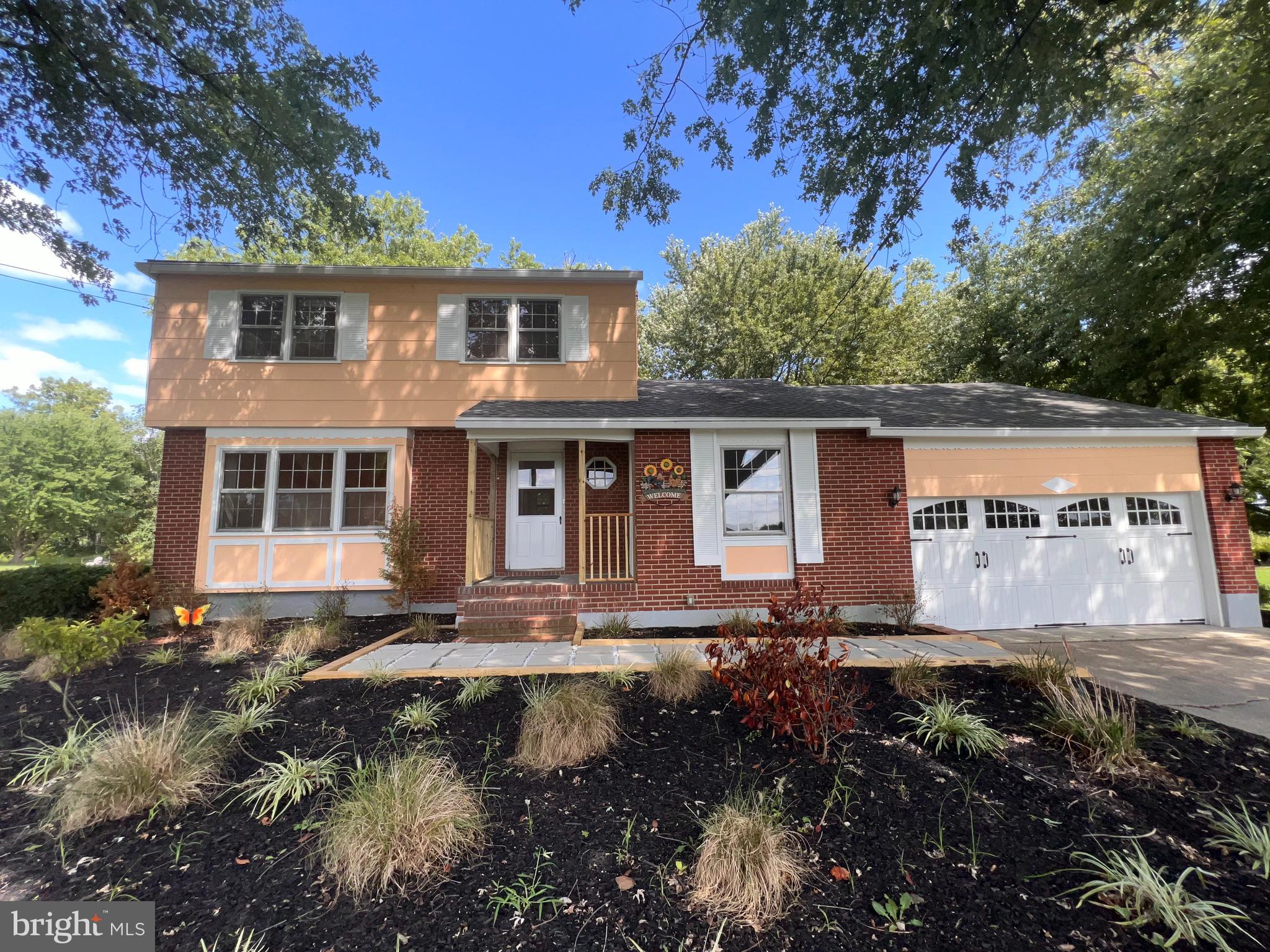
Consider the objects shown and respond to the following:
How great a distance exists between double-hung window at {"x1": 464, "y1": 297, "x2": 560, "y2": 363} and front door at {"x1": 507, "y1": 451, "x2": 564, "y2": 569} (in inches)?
70.5

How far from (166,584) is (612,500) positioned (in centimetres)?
714

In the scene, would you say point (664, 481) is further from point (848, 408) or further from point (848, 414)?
point (848, 408)

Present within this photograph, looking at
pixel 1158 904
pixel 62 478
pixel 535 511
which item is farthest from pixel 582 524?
pixel 62 478

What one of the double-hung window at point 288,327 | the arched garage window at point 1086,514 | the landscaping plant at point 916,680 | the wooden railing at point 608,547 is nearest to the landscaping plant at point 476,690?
the wooden railing at point 608,547

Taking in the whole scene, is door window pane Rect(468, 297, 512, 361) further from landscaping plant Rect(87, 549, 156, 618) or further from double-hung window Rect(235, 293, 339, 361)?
landscaping plant Rect(87, 549, 156, 618)

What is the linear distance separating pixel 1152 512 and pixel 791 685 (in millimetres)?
8708

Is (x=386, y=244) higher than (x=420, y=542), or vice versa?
(x=386, y=244)

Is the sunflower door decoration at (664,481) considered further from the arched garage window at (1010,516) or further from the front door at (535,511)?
the arched garage window at (1010,516)

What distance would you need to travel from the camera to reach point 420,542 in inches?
322

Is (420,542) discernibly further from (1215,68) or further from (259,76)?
(1215,68)

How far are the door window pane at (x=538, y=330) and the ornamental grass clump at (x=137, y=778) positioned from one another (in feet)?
22.9

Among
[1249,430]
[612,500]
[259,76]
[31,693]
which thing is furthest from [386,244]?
[1249,430]

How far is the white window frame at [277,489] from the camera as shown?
8219mm

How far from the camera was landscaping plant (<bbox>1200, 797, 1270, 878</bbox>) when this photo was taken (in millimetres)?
2342
